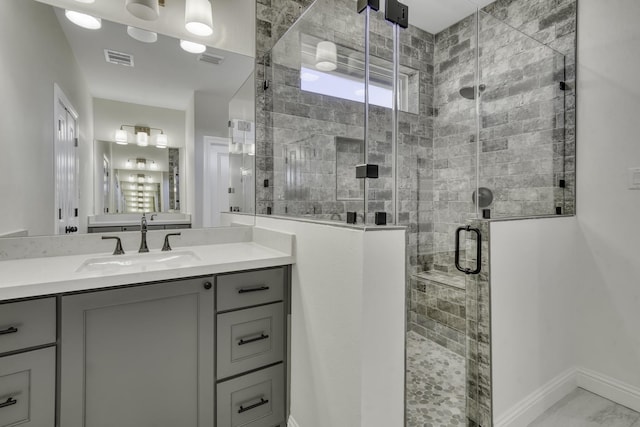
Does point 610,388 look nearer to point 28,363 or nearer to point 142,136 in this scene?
point 28,363

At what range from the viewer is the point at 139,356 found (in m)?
1.22

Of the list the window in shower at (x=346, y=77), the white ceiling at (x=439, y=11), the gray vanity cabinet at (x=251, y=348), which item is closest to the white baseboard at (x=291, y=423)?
the gray vanity cabinet at (x=251, y=348)

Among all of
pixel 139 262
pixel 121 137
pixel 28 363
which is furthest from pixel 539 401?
→ pixel 121 137

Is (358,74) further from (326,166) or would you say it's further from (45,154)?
(45,154)

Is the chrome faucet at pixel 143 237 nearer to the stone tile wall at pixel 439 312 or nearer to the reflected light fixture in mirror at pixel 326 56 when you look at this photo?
the reflected light fixture in mirror at pixel 326 56

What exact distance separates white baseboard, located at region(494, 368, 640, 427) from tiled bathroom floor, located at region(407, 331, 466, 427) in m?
0.27

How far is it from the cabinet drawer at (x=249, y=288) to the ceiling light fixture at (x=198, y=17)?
5.10ft

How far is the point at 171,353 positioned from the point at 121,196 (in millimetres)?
989

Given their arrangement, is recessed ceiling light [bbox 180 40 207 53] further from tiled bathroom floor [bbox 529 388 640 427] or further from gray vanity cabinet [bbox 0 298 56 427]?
tiled bathroom floor [bbox 529 388 640 427]

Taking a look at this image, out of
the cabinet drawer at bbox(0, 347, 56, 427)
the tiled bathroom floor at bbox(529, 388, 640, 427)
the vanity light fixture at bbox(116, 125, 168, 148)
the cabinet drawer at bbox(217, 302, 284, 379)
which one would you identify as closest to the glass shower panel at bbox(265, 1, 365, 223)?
the cabinet drawer at bbox(217, 302, 284, 379)

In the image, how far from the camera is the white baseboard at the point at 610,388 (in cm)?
179

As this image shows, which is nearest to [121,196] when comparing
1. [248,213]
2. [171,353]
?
[248,213]

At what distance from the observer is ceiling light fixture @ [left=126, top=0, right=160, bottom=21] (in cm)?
163

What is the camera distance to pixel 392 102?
1398 mm
